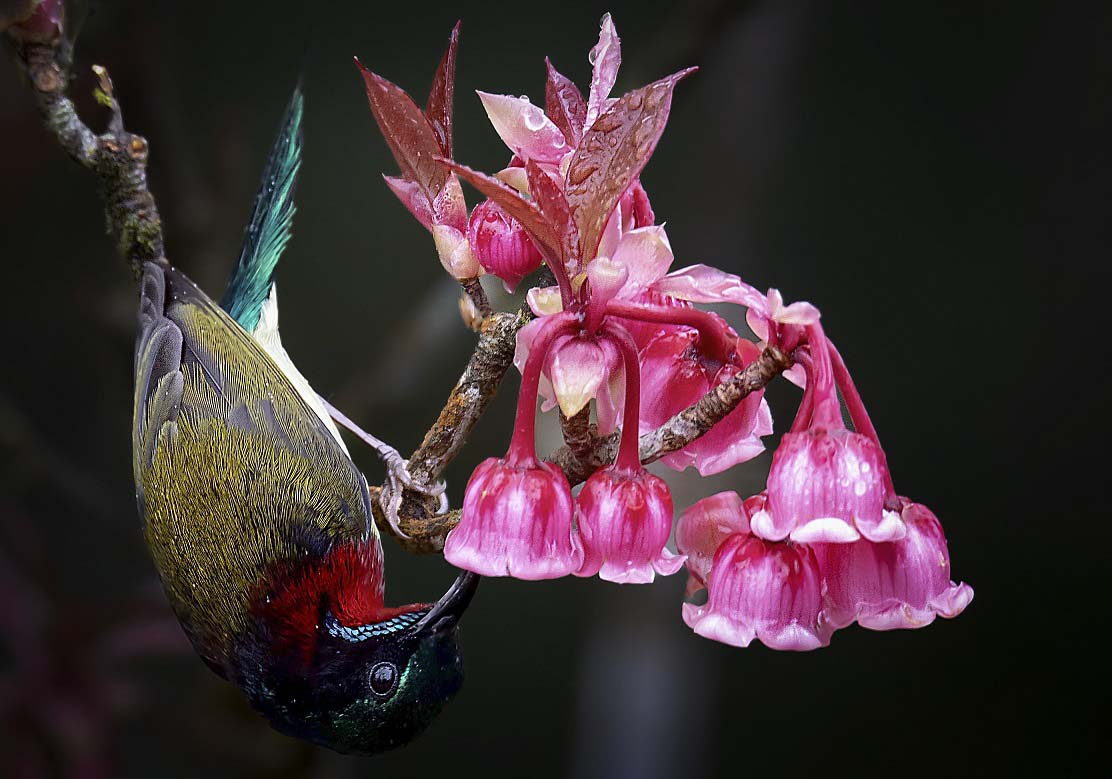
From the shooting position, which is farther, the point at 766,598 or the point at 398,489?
the point at 398,489

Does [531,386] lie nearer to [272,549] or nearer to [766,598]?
[766,598]

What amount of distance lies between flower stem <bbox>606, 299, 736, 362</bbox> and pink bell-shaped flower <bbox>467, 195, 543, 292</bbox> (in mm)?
116

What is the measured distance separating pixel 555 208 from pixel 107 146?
442mm

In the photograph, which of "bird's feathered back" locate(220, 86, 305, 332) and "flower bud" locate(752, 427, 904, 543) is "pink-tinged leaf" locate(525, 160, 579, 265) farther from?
"bird's feathered back" locate(220, 86, 305, 332)

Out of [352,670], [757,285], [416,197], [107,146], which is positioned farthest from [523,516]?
[757,285]

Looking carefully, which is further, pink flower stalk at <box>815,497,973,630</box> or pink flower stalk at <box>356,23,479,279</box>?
pink flower stalk at <box>356,23,479,279</box>

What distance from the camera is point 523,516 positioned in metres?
0.50

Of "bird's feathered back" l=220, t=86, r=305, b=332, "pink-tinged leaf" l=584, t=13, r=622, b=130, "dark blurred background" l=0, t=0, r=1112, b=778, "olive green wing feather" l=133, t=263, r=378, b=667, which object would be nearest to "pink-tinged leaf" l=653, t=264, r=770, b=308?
"pink-tinged leaf" l=584, t=13, r=622, b=130

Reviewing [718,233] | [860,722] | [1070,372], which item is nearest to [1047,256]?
[1070,372]

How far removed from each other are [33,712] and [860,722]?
51.6 inches

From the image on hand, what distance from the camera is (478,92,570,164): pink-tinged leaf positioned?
0.54m

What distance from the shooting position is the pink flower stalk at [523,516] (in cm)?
50

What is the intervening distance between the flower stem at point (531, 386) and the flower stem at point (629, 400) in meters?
0.02

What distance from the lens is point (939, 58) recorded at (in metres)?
1.62
